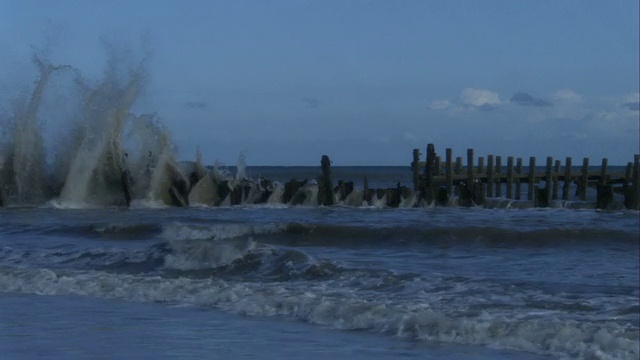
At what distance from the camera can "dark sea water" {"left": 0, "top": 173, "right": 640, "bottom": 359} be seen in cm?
880

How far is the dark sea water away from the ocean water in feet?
0.08

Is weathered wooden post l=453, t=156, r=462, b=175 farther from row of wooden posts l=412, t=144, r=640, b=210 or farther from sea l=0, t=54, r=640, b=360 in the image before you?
sea l=0, t=54, r=640, b=360

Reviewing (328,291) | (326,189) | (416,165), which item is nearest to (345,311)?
(328,291)

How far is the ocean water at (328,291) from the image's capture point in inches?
347

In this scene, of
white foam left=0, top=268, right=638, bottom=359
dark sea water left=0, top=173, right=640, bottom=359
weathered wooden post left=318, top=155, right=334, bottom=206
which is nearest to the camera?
dark sea water left=0, top=173, right=640, bottom=359

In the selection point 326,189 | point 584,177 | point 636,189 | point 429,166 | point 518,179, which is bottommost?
point 326,189

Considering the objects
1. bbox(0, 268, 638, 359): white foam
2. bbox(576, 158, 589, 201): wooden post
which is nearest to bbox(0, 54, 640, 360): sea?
bbox(0, 268, 638, 359): white foam

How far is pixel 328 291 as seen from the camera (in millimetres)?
12094

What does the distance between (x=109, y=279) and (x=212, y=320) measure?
11.1 ft

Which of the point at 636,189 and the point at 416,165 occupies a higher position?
the point at 416,165

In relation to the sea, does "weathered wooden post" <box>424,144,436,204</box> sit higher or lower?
higher

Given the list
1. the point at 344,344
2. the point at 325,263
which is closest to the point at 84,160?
the point at 325,263

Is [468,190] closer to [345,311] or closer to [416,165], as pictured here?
[416,165]

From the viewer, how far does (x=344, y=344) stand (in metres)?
8.88
